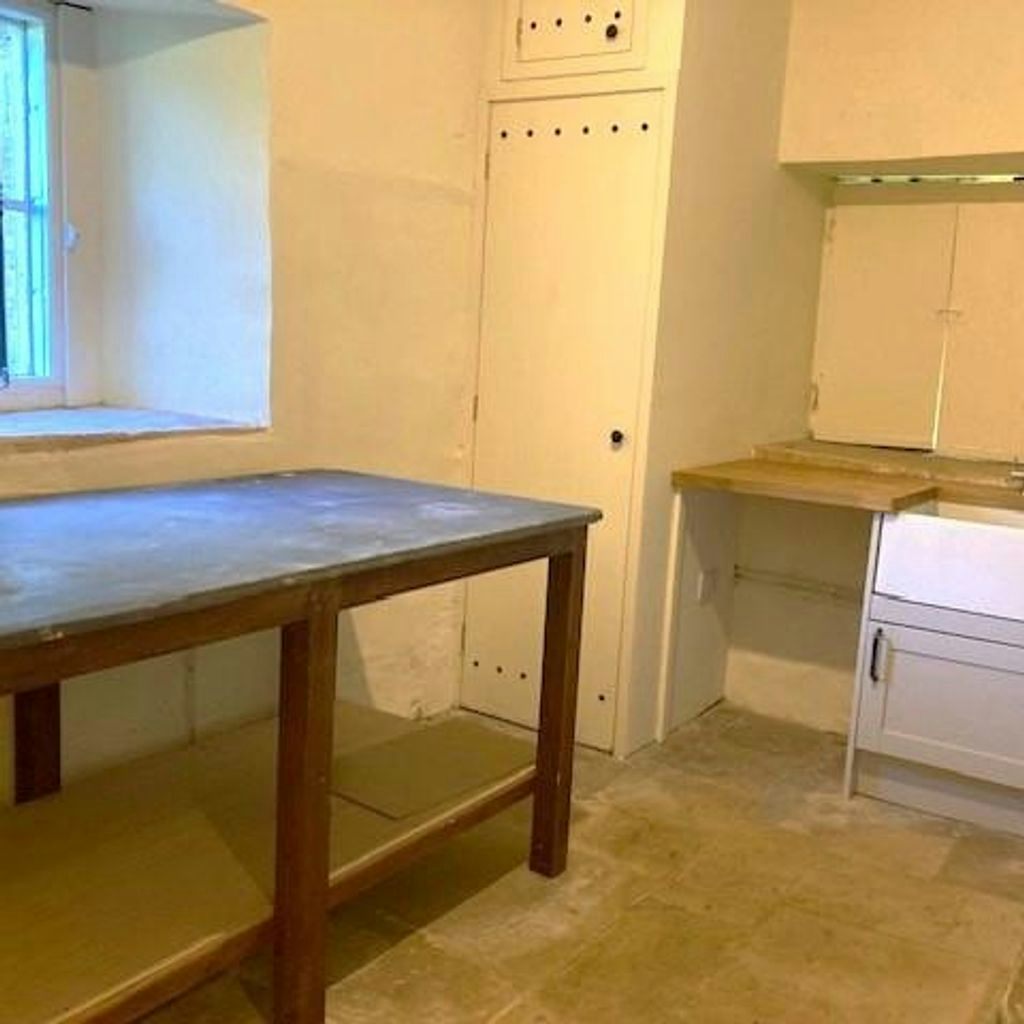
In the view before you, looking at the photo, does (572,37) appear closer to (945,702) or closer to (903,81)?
(903,81)

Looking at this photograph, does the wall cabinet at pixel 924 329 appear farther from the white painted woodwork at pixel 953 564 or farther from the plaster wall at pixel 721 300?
the white painted woodwork at pixel 953 564

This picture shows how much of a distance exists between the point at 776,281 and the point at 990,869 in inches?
72.9

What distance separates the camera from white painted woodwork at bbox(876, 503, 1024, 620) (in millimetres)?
2652

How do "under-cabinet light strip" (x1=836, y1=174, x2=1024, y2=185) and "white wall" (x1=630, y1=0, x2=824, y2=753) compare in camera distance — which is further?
"under-cabinet light strip" (x1=836, y1=174, x2=1024, y2=185)

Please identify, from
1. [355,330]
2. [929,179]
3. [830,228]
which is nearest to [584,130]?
[355,330]

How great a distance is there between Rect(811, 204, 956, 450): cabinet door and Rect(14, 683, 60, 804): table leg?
8.68ft

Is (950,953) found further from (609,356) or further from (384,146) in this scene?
(384,146)

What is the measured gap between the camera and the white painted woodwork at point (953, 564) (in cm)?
265

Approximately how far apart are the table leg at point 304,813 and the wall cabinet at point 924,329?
248 centimetres

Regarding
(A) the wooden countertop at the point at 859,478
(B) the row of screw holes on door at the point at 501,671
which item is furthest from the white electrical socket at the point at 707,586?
(B) the row of screw holes on door at the point at 501,671

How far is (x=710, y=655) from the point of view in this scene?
3.61 meters

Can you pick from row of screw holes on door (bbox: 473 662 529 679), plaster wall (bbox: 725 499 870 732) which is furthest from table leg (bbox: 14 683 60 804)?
plaster wall (bbox: 725 499 870 732)

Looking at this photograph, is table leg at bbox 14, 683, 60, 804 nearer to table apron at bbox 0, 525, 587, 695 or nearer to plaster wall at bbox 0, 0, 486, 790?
plaster wall at bbox 0, 0, 486, 790

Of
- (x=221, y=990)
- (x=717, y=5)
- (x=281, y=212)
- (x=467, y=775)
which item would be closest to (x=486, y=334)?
(x=281, y=212)
